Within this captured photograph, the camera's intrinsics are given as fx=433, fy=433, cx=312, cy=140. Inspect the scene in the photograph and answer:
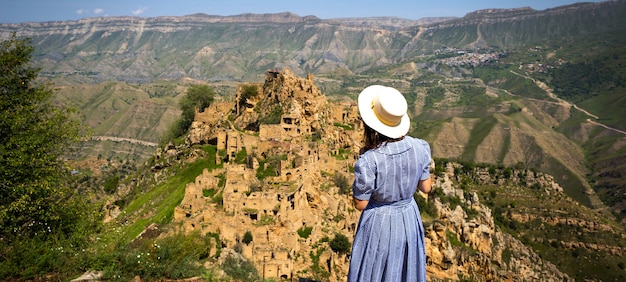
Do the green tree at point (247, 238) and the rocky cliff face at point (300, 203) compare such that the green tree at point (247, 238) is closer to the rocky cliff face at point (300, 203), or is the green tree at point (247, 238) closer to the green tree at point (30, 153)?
the rocky cliff face at point (300, 203)

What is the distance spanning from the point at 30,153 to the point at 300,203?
1468 cm

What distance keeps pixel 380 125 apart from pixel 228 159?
105 feet

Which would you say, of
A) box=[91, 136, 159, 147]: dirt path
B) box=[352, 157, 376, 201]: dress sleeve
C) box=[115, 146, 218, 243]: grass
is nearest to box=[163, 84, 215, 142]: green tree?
box=[115, 146, 218, 243]: grass

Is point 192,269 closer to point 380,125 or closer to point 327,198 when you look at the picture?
point 380,125

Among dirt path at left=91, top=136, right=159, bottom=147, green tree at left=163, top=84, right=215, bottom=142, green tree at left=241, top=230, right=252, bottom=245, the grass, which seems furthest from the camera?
dirt path at left=91, top=136, right=159, bottom=147

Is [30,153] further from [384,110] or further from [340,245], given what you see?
[340,245]

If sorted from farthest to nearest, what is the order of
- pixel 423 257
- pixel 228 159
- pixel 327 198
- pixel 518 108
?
pixel 518 108
pixel 228 159
pixel 327 198
pixel 423 257

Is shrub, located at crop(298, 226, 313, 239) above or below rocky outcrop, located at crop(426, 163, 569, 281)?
above

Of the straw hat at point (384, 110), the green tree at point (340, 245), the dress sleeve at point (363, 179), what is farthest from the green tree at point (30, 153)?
the green tree at point (340, 245)

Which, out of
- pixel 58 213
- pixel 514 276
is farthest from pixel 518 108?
pixel 58 213

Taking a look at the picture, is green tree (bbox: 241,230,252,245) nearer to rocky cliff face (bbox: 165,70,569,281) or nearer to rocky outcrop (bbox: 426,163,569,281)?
rocky cliff face (bbox: 165,70,569,281)

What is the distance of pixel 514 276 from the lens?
45250mm

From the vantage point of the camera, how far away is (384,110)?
557cm

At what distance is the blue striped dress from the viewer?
5684 millimetres
